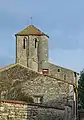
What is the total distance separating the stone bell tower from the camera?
187ft

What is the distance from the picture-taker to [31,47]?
58.0 metres

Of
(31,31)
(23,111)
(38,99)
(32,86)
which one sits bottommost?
(23,111)

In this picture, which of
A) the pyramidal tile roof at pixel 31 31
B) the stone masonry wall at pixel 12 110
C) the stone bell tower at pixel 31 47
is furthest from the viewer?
the pyramidal tile roof at pixel 31 31

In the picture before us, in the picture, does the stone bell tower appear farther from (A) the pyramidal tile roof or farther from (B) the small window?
(B) the small window

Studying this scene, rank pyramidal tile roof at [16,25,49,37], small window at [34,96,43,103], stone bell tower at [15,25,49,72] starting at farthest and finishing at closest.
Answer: pyramidal tile roof at [16,25,49,37], stone bell tower at [15,25,49,72], small window at [34,96,43,103]

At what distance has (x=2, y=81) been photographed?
35031 millimetres

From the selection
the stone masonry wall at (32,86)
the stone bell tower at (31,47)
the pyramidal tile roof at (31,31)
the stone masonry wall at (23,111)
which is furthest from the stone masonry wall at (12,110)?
the pyramidal tile roof at (31,31)

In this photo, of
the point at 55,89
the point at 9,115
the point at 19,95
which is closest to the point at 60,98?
the point at 55,89

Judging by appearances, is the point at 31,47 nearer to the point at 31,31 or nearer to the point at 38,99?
the point at 31,31

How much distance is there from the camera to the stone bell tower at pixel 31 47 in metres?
57.1

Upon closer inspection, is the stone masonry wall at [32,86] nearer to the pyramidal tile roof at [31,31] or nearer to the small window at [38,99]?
the small window at [38,99]

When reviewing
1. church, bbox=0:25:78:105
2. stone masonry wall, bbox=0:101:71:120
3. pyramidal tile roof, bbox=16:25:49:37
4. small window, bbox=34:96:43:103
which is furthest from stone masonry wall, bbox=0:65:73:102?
pyramidal tile roof, bbox=16:25:49:37

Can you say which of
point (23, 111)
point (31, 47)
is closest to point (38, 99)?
point (23, 111)

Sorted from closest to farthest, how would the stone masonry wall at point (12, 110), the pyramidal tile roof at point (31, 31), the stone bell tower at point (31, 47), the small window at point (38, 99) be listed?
the stone masonry wall at point (12, 110) < the small window at point (38, 99) < the stone bell tower at point (31, 47) < the pyramidal tile roof at point (31, 31)
